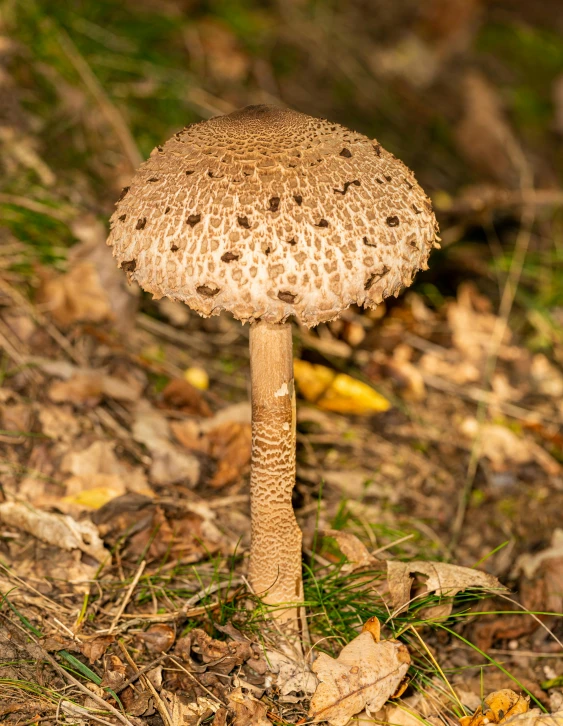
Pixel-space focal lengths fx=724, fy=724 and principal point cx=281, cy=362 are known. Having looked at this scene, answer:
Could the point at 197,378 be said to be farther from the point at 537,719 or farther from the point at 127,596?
the point at 537,719

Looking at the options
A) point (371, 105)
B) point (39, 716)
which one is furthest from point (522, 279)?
point (39, 716)

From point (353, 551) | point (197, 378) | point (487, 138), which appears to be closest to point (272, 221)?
point (353, 551)

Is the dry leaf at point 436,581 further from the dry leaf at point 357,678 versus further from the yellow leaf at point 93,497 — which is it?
the yellow leaf at point 93,497

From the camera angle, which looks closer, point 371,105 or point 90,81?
point 90,81

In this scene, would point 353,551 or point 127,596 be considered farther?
point 353,551

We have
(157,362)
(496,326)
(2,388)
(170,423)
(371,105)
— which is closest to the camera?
(2,388)

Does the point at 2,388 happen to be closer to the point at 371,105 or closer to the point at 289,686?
the point at 289,686
